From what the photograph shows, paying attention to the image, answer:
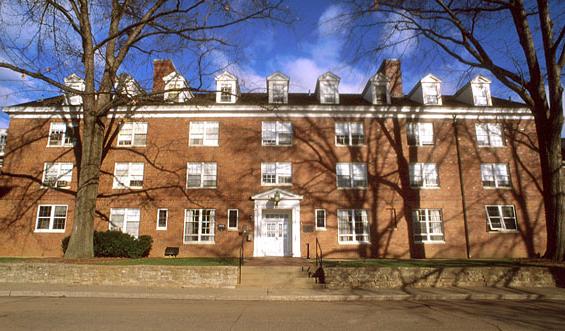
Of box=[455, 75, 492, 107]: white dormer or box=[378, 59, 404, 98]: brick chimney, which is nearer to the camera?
box=[455, 75, 492, 107]: white dormer

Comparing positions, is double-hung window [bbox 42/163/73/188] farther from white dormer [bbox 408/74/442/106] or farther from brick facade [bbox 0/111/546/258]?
white dormer [bbox 408/74/442/106]

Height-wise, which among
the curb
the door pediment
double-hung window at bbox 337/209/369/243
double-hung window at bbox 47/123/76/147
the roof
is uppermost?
the roof

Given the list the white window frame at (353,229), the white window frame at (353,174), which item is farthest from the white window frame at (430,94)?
the white window frame at (353,229)

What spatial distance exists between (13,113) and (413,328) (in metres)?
24.5

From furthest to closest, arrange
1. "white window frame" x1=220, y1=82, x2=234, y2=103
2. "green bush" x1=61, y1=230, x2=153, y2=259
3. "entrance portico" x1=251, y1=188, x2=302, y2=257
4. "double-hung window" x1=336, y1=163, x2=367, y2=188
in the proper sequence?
"white window frame" x1=220, y1=82, x2=234, y2=103
"double-hung window" x1=336, y1=163, x2=367, y2=188
"entrance portico" x1=251, y1=188, x2=302, y2=257
"green bush" x1=61, y1=230, x2=153, y2=259

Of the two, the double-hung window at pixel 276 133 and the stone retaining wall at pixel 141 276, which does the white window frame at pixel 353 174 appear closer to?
the double-hung window at pixel 276 133

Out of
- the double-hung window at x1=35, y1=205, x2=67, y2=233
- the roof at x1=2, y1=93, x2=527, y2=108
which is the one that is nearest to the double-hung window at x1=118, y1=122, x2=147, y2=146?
the roof at x1=2, y1=93, x2=527, y2=108

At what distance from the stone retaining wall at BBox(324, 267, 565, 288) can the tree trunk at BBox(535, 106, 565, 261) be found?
4.48 feet

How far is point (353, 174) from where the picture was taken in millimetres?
20312

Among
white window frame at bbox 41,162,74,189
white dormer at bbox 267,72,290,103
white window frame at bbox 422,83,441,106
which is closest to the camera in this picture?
white window frame at bbox 41,162,74,189

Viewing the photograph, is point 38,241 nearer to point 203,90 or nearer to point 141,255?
point 141,255

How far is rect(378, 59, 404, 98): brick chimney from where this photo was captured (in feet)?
78.6

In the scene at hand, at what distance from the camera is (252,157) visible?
2033 centimetres

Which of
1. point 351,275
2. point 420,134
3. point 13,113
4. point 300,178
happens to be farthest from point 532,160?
point 13,113
